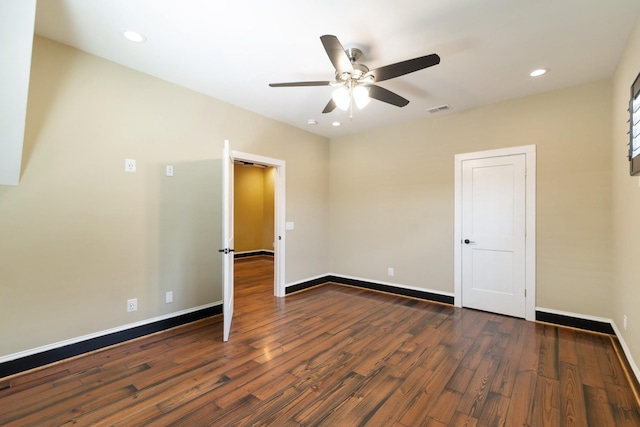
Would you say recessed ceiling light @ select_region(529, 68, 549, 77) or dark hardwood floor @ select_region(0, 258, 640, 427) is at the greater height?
recessed ceiling light @ select_region(529, 68, 549, 77)

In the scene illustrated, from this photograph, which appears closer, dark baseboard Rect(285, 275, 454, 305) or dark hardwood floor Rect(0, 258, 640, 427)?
dark hardwood floor Rect(0, 258, 640, 427)

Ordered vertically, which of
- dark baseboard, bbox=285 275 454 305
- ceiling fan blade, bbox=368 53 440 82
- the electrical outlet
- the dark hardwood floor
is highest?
ceiling fan blade, bbox=368 53 440 82

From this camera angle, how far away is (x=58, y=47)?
250cm

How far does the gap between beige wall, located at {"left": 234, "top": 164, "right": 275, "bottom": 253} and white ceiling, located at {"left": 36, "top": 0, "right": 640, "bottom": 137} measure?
16.2 ft

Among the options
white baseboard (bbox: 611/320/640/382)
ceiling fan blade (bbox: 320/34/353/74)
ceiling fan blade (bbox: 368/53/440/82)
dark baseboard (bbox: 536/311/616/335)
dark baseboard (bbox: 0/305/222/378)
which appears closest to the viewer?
ceiling fan blade (bbox: 320/34/353/74)

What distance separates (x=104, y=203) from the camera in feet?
9.11

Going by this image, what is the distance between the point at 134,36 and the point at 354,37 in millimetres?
1868

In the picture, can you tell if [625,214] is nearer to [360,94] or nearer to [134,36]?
[360,94]

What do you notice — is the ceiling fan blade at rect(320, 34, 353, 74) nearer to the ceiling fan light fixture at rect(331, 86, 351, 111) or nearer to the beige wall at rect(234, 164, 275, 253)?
the ceiling fan light fixture at rect(331, 86, 351, 111)

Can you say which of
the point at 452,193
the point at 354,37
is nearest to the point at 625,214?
the point at 452,193

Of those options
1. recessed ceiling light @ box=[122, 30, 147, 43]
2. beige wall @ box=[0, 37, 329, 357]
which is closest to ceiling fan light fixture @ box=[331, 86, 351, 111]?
recessed ceiling light @ box=[122, 30, 147, 43]

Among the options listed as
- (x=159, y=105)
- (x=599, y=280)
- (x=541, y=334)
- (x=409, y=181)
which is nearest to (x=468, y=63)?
(x=409, y=181)

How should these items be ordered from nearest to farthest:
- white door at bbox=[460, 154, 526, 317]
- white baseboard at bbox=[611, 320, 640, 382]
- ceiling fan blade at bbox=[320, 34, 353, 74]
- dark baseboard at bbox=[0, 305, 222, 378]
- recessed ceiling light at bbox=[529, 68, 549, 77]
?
ceiling fan blade at bbox=[320, 34, 353, 74] → white baseboard at bbox=[611, 320, 640, 382] → dark baseboard at bbox=[0, 305, 222, 378] → recessed ceiling light at bbox=[529, 68, 549, 77] → white door at bbox=[460, 154, 526, 317]

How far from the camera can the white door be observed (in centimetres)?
363
